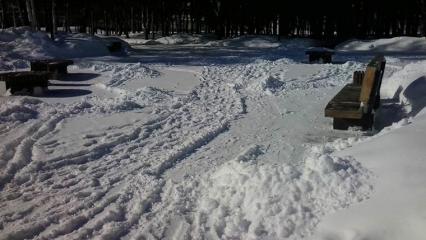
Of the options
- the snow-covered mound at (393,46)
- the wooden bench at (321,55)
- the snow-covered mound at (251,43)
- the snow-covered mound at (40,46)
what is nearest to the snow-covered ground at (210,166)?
the wooden bench at (321,55)

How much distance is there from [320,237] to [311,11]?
4013 centimetres

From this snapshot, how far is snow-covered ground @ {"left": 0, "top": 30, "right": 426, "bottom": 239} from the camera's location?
4.29m

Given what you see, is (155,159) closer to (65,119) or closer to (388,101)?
(65,119)

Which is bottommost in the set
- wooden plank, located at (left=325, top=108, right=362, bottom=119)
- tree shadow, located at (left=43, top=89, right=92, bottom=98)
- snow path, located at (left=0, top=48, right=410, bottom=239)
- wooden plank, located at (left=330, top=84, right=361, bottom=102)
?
snow path, located at (left=0, top=48, right=410, bottom=239)

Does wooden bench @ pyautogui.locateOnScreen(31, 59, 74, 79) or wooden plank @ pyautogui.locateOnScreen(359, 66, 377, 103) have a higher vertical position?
wooden plank @ pyautogui.locateOnScreen(359, 66, 377, 103)

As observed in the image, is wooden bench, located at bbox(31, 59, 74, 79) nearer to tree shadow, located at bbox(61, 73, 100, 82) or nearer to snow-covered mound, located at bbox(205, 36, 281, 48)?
tree shadow, located at bbox(61, 73, 100, 82)

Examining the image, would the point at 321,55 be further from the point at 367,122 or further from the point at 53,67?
the point at 367,122

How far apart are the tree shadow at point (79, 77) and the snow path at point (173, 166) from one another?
294 cm

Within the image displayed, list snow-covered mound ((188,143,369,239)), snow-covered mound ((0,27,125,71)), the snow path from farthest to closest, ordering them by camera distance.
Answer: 1. snow-covered mound ((0,27,125,71))
2. the snow path
3. snow-covered mound ((188,143,369,239))

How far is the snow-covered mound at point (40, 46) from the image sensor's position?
69.8 ft

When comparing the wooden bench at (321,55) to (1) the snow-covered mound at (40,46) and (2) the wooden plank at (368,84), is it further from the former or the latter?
(2) the wooden plank at (368,84)

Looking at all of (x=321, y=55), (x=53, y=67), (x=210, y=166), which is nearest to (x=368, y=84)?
(x=210, y=166)

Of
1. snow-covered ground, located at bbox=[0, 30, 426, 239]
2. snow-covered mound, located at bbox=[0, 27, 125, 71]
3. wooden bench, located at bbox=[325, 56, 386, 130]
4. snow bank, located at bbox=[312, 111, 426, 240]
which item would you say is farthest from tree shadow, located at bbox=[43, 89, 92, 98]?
snow bank, located at bbox=[312, 111, 426, 240]

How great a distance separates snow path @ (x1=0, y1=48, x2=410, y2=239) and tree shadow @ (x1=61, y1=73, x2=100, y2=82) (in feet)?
9.66
